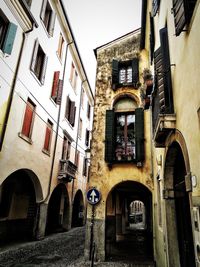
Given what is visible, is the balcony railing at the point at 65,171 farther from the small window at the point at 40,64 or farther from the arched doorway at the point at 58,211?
the small window at the point at 40,64

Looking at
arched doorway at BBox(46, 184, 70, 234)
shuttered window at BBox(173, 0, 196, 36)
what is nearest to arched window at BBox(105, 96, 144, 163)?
shuttered window at BBox(173, 0, 196, 36)

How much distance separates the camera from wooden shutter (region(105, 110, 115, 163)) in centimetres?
897

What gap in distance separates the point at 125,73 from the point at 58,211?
1158 cm

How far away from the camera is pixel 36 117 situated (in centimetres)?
1152

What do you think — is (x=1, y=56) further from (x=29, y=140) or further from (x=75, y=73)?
(x=75, y=73)

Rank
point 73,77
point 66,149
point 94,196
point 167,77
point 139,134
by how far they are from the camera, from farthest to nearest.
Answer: point 73,77 < point 66,149 < point 139,134 < point 94,196 < point 167,77

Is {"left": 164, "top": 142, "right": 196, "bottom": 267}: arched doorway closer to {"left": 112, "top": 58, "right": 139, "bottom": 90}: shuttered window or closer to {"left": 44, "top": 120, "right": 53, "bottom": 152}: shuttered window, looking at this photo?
{"left": 112, "top": 58, "right": 139, "bottom": 90}: shuttered window

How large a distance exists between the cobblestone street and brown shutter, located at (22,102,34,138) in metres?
5.53

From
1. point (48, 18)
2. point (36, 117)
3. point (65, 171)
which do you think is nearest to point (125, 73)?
point (36, 117)

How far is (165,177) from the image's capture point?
17.8 feet

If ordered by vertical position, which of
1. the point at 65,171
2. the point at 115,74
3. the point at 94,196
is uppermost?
the point at 115,74

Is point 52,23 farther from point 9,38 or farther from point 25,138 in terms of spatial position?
point 25,138

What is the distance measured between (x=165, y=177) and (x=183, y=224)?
3.93ft

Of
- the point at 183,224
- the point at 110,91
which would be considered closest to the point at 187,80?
the point at 183,224
